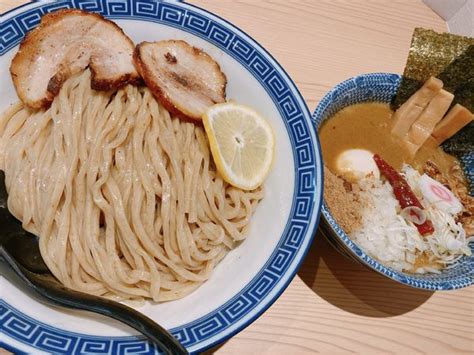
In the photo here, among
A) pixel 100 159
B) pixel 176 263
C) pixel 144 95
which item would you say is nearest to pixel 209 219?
pixel 176 263

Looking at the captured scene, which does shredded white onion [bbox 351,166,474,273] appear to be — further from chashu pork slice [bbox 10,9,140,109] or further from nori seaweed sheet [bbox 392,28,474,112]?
chashu pork slice [bbox 10,9,140,109]

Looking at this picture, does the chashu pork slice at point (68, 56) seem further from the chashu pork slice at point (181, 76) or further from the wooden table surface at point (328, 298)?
the wooden table surface at point (328, 298)

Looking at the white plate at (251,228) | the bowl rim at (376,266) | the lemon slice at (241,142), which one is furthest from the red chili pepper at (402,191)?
the lemon slice at (241,142)

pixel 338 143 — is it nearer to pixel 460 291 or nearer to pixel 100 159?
pixel 460 291

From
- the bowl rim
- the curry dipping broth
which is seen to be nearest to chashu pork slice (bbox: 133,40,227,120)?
the bowl rim

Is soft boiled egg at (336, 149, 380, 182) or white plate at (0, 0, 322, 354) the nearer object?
white plate at (0, 0, 322, 354)

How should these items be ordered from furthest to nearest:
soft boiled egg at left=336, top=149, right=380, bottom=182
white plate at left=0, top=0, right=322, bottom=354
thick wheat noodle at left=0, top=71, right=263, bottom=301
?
soft boiled egg at left=336, top=149, right=380, bottom=182
thick wheat noodle at left=0, top=71, right=263, bottom=301
white plate at left=0, top=0, right=322, bottom=354
